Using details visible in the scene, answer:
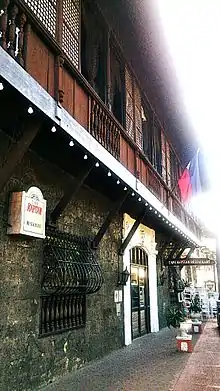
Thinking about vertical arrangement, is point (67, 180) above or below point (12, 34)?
below

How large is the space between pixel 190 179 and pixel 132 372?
6.24 metres

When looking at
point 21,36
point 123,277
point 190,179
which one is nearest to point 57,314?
point 123,277

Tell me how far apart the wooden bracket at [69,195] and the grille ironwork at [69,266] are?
0.29 meters

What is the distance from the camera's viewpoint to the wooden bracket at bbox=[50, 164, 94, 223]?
5.85 meters

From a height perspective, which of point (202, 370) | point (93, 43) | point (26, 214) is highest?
point (93, 43)

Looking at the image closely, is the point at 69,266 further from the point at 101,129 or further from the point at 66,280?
the point at 101,129

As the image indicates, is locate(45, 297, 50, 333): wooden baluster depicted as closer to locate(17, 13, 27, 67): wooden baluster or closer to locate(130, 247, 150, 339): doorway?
locate(17, 13, 27, 67): wooden baluster

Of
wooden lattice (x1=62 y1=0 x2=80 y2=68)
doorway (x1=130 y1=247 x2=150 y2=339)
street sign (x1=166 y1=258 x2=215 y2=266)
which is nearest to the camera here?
wooden lattice (x1=62 y1=0 x2=80 y2=68)

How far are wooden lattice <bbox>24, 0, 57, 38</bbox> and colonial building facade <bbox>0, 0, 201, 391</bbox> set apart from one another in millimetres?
19

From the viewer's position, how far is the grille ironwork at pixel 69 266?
5.72 m

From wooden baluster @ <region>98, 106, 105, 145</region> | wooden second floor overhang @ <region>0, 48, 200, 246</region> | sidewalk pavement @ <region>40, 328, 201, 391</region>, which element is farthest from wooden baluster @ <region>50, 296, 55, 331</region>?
wooden baluster @ <region>98, 106, 105, 145</region>

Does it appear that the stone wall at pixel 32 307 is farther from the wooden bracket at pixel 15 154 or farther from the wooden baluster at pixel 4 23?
the wooden baluster at pixel 4 23

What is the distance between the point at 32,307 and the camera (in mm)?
5328

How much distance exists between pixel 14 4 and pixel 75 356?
17.7 feet
